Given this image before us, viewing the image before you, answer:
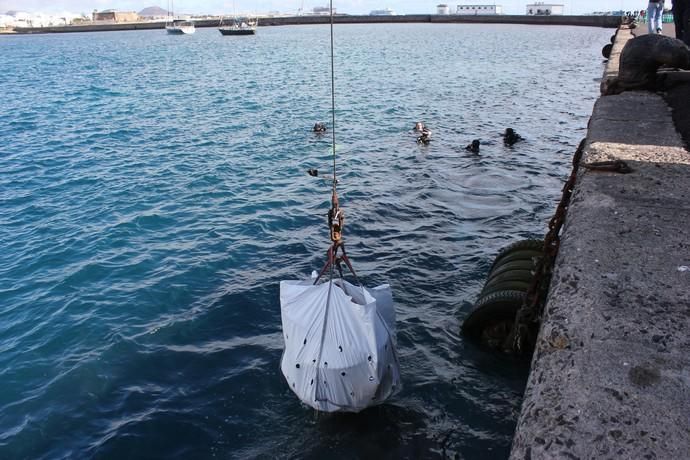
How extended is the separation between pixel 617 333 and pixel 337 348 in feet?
8.16

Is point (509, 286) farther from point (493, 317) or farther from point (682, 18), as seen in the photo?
point (682, 18)

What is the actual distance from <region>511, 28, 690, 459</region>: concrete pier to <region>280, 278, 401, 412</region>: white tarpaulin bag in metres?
1.79

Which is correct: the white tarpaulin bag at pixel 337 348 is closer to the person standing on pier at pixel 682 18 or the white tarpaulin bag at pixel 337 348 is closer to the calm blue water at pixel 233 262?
the calm blue water at pixel 233 262

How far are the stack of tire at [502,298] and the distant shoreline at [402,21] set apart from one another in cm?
10491

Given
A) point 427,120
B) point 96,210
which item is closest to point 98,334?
point 96,210

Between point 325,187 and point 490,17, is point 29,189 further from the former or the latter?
point 490,17

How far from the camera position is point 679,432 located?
281 cm

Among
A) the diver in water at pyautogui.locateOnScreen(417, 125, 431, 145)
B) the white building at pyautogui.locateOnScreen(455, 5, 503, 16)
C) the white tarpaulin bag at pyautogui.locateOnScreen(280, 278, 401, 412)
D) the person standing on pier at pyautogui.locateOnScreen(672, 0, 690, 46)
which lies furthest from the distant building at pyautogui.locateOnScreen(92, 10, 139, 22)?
the white tarpaulin bag at pyautogui.locateOnScreen(280, 278, 401, 412)

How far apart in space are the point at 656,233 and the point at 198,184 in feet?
46.7

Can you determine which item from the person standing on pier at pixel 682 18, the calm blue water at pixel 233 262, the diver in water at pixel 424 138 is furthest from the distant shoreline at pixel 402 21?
the person standing on pier at pixel 682 18

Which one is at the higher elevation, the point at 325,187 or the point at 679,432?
the point at 679,432

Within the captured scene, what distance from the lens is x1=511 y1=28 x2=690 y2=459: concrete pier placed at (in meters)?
2.87

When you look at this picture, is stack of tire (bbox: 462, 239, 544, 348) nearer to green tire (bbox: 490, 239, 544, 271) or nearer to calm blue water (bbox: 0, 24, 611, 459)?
green tire (bbox: 490, 239, 544, 271)

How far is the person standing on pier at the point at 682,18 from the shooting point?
599 inches
